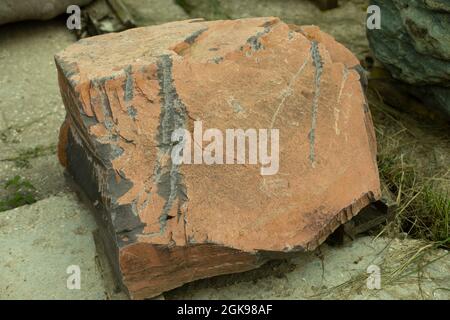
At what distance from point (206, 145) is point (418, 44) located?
1107 millimetres

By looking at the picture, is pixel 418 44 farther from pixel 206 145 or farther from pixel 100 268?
pixel 100 268

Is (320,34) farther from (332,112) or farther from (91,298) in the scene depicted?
(91,298)

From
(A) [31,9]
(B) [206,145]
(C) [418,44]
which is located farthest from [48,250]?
(A) [31,9]

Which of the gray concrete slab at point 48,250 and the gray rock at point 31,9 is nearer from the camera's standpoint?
the gray concrete slab at point 48,250

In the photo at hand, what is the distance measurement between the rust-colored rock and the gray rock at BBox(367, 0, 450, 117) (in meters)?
0.44

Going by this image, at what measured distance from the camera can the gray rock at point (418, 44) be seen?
2562mm

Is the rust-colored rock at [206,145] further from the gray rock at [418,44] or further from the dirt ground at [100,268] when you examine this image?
the gray rock at [418,44]

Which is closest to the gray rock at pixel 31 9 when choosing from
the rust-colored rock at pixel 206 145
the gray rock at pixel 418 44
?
the rust-colored rock at pixel 206 145

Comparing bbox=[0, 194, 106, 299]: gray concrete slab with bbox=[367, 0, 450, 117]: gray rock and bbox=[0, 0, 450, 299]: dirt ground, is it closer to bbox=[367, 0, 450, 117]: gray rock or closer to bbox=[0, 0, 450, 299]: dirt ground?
bbox=[0, 0, 450, 299]: dirt ground

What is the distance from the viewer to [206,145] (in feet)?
6.72

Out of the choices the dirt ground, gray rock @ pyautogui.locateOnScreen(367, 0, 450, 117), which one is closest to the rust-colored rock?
the dirt ground

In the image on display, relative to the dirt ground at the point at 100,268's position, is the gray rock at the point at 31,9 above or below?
above

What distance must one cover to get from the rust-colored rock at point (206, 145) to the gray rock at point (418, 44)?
1.44 ft

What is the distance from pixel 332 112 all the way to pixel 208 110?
1.41 ft
